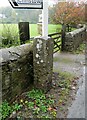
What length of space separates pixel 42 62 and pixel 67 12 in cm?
830

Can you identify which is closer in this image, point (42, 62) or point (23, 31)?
point (42, 62)

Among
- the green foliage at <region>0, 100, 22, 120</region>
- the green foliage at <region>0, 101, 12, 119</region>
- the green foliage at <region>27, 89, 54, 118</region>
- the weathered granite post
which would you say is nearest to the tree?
the weathered granite post

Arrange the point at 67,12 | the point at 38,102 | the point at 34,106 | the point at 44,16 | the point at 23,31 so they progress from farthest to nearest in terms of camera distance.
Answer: the point at 67,12, the point at 23,31, the point at 44,16, the point at 38,102, the point at 34,106

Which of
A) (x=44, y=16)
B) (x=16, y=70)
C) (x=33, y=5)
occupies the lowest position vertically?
(x=16, y=70)

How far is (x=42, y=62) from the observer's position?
4.09 meters

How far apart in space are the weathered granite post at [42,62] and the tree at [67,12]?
26.2 ft

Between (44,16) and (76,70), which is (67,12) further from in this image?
(44,16)

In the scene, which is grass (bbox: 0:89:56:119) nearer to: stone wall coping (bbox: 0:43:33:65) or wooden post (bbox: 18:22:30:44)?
stone wall coping (bbox: 0:43:33:65)

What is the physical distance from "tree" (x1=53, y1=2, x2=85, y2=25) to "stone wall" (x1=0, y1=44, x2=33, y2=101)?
25.8ft

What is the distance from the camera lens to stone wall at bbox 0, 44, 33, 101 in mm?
3438

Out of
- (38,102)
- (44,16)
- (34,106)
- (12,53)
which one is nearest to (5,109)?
(34,106)

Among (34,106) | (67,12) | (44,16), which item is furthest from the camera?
(67,12)

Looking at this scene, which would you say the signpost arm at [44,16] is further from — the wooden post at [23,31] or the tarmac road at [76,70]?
the wooden post at [23,31]

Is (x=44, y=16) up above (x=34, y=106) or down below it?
above
